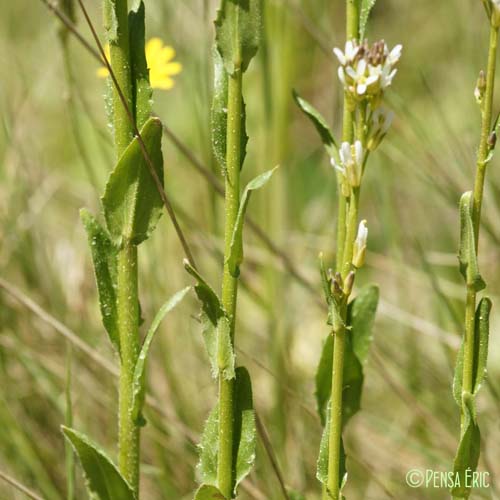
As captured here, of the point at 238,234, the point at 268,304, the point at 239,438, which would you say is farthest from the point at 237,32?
the point at 268,304

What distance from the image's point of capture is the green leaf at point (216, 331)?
2.73 ft

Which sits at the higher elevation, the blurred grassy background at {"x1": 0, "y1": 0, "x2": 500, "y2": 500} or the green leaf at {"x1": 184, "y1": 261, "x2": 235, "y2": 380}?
the blurred grassy background at {"x1": 0, "y1": 0, "x2": 500, "y2": 500}

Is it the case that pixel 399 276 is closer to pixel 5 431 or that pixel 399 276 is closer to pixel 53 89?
Answer: pixel 5 431

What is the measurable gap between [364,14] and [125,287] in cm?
36

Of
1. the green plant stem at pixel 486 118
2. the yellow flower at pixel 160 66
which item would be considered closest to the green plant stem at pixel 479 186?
the green plant stem at pixel 486 118

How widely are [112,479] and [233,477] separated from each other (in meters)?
0.12

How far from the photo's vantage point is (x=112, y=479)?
0.88 meters

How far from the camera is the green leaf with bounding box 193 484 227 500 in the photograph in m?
0.84

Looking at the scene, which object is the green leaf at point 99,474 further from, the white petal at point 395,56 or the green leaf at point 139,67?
the white petal at point 395,56

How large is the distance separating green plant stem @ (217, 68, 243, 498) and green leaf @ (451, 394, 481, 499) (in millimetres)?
222

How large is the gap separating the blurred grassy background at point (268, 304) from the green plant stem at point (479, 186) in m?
0.36

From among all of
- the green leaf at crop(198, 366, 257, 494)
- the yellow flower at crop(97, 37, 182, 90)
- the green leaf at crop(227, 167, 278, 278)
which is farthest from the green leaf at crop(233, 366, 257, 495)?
the yellow flower at crop(97, 37, 182, 90)

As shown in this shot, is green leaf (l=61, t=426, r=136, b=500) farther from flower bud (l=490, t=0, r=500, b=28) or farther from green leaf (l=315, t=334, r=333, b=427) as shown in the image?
flower bud (l=490, t=0, r=500, b=28)

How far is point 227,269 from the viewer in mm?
831
